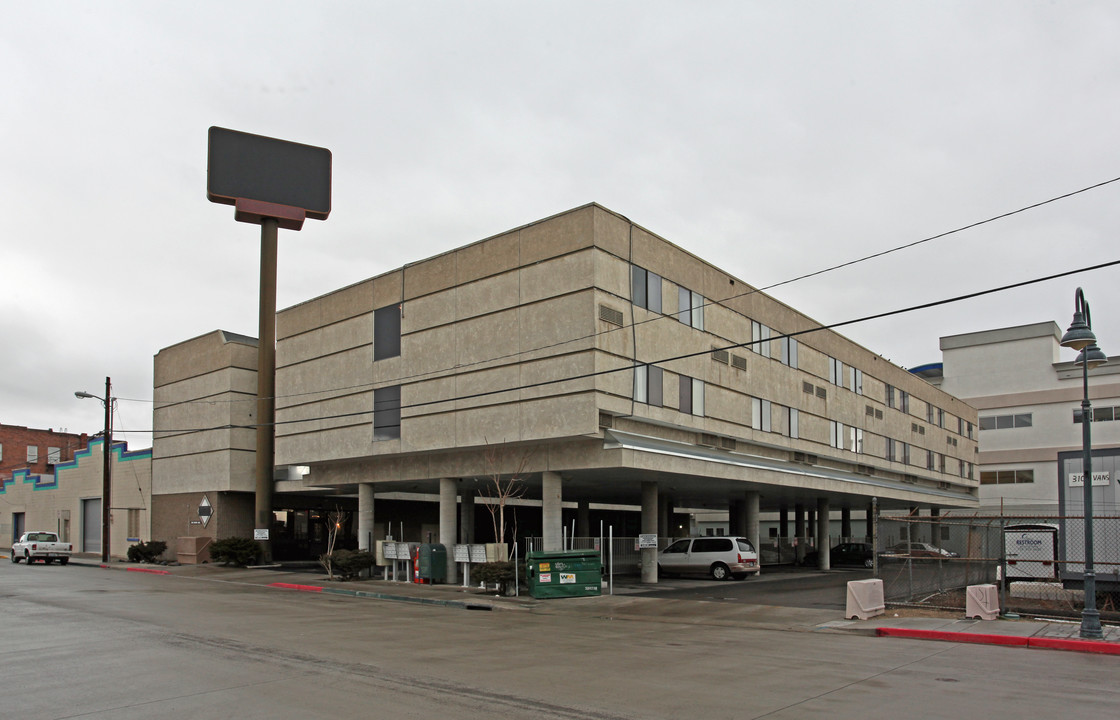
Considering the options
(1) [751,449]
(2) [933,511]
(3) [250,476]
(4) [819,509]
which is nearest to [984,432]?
(2) [933,511]

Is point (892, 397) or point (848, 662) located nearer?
point (848, 662)

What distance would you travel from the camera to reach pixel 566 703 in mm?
9891

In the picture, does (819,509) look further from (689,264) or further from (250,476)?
(250,476)

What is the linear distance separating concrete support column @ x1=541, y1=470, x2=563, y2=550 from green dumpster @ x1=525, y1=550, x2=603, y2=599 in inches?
67.7

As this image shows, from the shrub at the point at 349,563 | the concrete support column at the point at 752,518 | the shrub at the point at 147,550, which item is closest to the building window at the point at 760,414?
the concrete support column at the point at 752,518

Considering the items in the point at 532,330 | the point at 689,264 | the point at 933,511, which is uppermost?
the point at 689,264

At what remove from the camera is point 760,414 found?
36031mm

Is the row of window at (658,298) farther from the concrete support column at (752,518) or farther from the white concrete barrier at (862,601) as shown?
the white concrete barrier at (862,601)

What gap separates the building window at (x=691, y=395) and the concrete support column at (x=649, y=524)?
3.49 meters

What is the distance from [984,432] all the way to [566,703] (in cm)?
7448

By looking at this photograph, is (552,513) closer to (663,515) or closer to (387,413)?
(387,413)

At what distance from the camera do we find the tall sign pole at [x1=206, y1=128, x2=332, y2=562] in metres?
41.9

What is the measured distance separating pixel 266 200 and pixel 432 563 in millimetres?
22174

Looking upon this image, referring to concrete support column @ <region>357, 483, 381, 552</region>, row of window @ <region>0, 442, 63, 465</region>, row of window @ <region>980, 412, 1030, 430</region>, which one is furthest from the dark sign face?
row of window @ <region>980, 412, 1030, 430</region>
